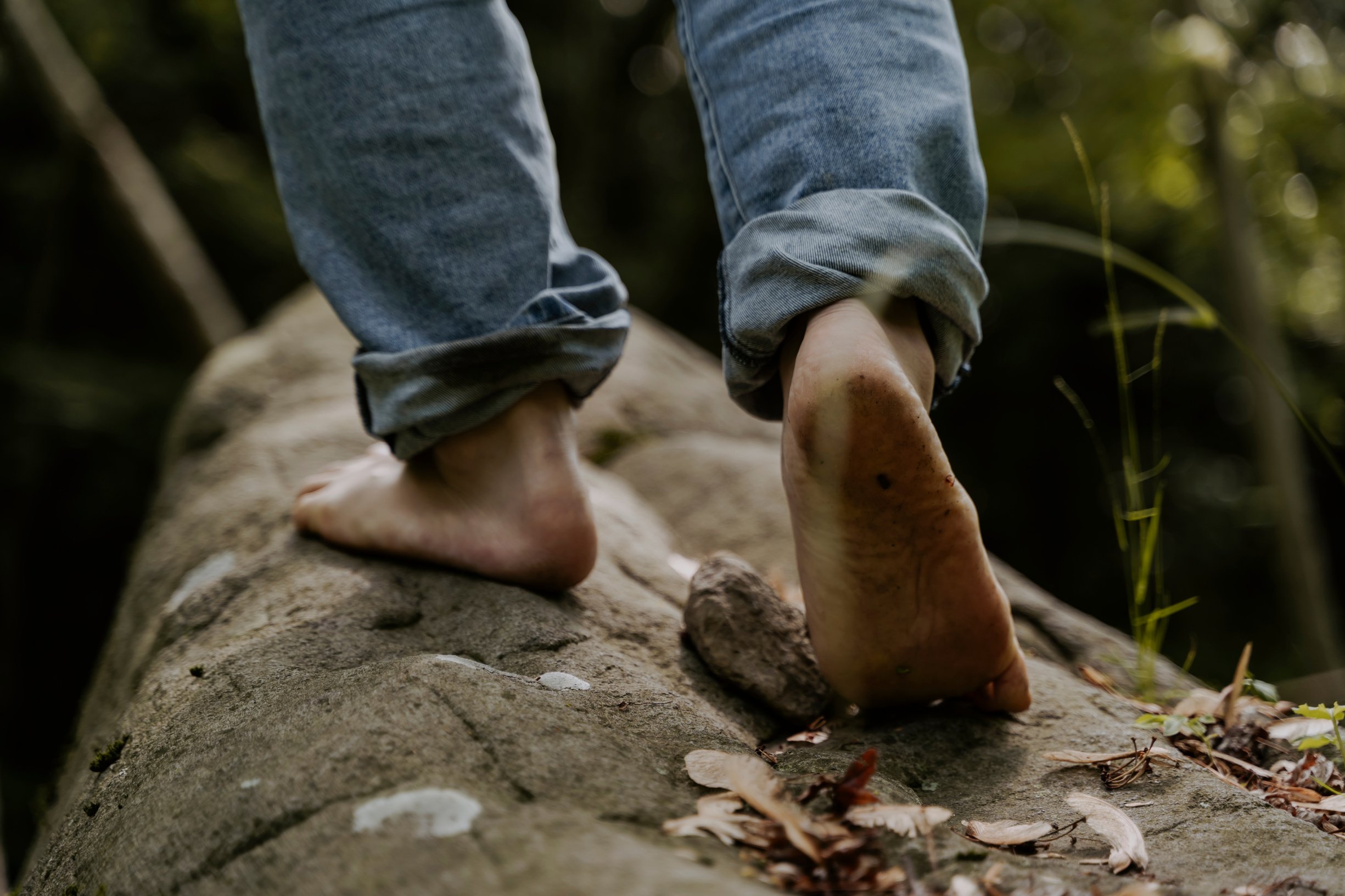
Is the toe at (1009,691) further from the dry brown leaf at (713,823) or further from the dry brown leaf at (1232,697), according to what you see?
the dry brown leaf at (713,823)

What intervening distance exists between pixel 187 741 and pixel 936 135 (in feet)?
3.25

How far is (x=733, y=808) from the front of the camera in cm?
72

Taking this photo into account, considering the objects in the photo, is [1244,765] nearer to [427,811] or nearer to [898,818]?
[898,818]

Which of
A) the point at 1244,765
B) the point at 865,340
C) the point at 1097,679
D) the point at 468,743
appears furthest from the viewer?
the point at 1097,679

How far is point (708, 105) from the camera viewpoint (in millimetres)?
1151

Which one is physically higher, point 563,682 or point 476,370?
point 476,370

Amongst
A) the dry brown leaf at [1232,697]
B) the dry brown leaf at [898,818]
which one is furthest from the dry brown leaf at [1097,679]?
the dry brown leaf at [898,818]

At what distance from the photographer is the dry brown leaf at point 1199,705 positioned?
1155 millimetres

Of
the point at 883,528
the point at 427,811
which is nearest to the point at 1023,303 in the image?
the point at 883,528

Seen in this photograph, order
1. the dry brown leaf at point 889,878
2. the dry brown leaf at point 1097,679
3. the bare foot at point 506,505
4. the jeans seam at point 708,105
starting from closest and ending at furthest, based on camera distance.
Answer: the dry brown leaf at point 889,878 < the jeans seam at point 708,105 < the bare foot at point 506,505 < the dry brown leaf at point 1097,679

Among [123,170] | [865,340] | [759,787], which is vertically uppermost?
[865,340]

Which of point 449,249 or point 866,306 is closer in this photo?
point 866,306

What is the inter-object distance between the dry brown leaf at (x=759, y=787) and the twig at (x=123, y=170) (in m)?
4.14

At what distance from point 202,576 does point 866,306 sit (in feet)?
3.69
